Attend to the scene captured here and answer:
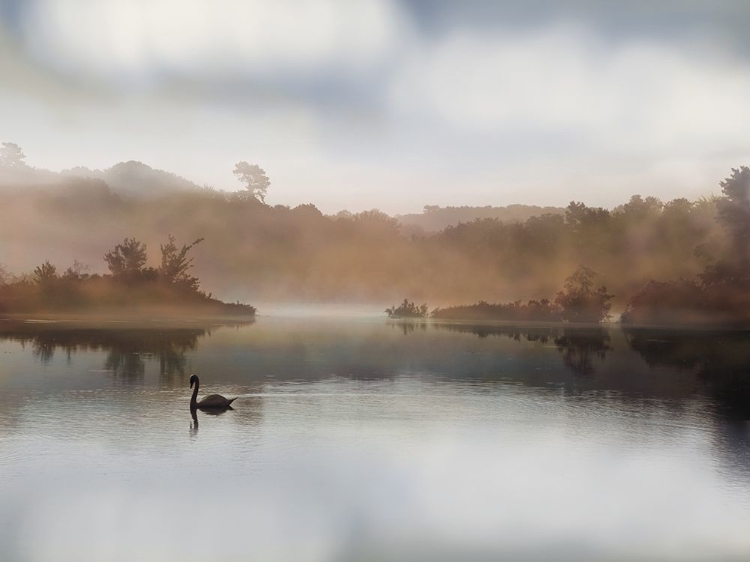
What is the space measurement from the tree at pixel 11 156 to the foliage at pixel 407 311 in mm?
56950

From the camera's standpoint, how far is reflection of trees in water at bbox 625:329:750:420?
85.0ft

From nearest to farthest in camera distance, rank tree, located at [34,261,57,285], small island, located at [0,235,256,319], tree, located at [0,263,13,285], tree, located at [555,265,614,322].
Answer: tree, located at [34,261,57,285], small island, located at [0,235,256,319], tree, located at [0,263,13,285], tree, located at [555,265,614,322]

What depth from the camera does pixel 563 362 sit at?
37969mm

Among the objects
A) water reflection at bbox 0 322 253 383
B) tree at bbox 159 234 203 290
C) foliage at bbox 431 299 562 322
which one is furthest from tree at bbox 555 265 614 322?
water reflection at bbox 0 322 253 383

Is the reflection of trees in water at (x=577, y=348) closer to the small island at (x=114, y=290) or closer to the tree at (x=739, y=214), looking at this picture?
the tree at (x=739, y=214)

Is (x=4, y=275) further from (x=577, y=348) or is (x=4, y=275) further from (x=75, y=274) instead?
(x=577, y=348)

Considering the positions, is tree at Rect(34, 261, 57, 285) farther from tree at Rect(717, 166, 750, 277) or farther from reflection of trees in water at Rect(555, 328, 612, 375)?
tree at Rect(717, 166, 750, 277)

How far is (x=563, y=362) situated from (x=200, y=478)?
86.2ft

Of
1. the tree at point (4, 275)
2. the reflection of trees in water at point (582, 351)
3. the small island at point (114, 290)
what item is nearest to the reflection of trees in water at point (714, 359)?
the reflection of trees in water at point (582, 351)

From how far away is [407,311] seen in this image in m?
108

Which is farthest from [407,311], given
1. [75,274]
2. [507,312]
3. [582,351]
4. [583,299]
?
[582,351]

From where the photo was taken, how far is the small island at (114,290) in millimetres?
83938

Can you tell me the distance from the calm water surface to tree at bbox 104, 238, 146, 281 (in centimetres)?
5586

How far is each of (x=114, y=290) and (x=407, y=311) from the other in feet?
125
